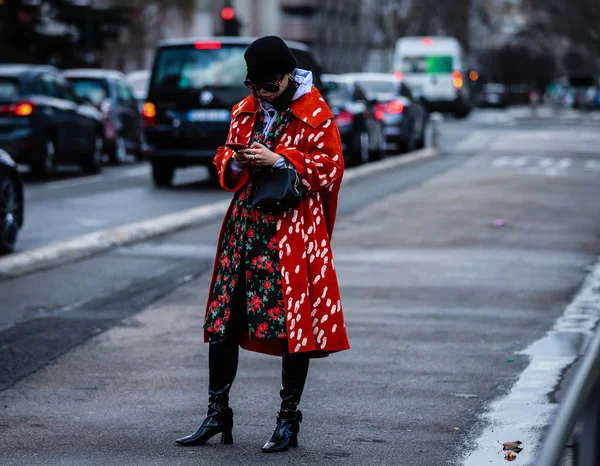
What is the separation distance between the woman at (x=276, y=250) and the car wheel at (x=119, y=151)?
20.8 m

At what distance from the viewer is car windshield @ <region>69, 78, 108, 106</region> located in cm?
2649

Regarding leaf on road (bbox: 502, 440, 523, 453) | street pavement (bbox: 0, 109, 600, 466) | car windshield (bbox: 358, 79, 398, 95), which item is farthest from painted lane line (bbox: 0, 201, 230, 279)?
car windshield (bbox: 358, 79, 398, 95)

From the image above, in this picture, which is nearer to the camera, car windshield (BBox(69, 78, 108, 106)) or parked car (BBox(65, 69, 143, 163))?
parked car (BBox(65, 69, 143, 163))

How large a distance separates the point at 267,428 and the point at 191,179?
16.1 metres

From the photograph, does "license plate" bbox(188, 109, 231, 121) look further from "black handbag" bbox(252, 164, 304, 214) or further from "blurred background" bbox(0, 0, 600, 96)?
"blurred background" bbox(0, 0, 600, 96)

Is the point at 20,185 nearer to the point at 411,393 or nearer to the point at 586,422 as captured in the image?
the point at 411,393

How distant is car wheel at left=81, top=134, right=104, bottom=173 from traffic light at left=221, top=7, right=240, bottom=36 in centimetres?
647

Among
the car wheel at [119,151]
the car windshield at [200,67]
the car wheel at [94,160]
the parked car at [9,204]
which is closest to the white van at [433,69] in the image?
the car wheel at [119,151]

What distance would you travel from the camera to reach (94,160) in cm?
2311

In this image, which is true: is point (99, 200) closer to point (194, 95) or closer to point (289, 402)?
point (194, 95)

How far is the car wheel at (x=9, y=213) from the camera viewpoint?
37.8ft

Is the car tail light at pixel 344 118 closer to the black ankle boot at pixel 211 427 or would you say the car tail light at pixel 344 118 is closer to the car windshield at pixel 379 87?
the car windshield at pixel 379 87

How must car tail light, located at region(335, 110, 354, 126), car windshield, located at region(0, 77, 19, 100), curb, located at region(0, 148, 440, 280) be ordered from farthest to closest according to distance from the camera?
car tail light, located at region(335, 110, 354, 126) → car windshield, located at region(0, 77, 19, 100) → curb, located at region(0, 148, 440, 280)

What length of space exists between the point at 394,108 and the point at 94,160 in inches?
326
